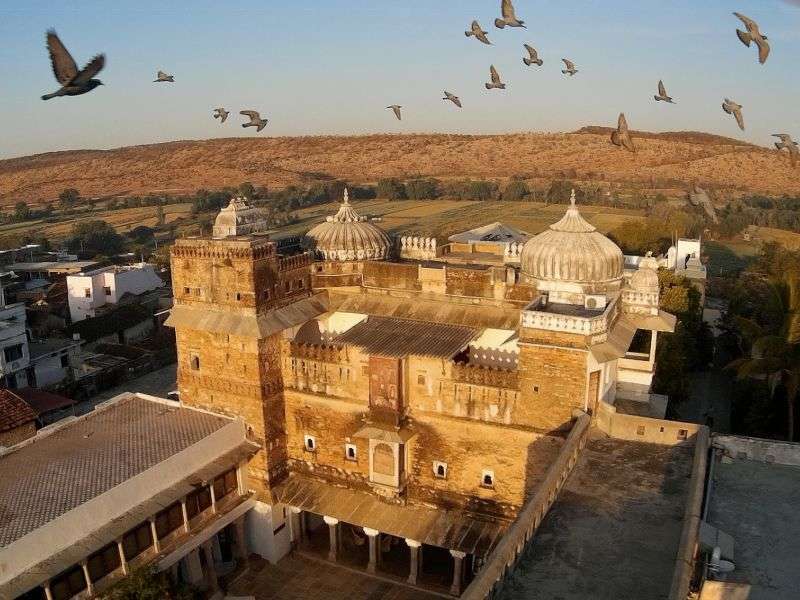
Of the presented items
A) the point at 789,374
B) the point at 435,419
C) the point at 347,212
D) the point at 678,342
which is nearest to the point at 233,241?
the point at 347,212

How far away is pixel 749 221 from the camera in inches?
2756

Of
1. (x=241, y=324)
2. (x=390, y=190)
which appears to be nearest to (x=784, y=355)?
(x=241, y=324)

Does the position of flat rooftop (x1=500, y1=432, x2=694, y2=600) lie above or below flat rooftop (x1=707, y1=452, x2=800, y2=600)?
above

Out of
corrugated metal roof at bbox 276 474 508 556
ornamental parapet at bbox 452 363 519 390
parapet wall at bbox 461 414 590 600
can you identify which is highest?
ornamental parapet at bbox 452 363 519 390

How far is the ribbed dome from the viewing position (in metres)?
17.7

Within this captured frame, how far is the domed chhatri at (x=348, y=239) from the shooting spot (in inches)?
827

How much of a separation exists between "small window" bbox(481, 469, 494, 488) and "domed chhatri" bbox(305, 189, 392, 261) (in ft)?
24.7

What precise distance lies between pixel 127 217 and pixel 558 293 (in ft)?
271

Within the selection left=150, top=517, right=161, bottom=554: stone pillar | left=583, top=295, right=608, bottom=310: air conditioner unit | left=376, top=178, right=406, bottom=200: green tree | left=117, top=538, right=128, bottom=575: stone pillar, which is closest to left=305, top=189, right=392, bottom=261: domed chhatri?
left=583, top=295, right=608, bottom=310: air conditioner unit

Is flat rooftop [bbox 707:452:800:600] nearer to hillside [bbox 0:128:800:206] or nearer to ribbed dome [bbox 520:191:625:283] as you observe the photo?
ribbed dome [bbox 520:191:625:283]

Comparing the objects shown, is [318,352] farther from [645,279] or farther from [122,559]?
[645,279]

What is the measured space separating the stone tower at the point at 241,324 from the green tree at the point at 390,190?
74.5 metres

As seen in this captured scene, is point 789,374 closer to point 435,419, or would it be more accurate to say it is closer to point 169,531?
point 435,419

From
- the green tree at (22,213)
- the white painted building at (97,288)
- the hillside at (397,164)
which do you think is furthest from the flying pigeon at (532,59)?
the green tree at (22,213)
